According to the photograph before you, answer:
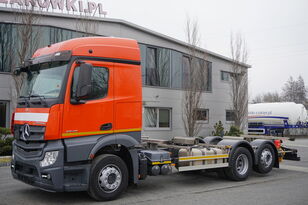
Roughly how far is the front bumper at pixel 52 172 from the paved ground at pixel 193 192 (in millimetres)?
635

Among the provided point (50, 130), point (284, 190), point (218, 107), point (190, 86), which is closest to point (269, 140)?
→ point (284, 190)

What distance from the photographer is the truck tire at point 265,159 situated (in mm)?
9930

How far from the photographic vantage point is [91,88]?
652 cm

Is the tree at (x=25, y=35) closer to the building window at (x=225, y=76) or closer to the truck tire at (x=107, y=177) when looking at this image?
the truck tire at (x=107, y=177)

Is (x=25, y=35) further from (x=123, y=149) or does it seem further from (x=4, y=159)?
(x=123, y=149)

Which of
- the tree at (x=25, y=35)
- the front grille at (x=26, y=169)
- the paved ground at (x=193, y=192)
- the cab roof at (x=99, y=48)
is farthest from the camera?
the tree at (x=25, y=35)

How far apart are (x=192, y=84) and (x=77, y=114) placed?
48.8ft

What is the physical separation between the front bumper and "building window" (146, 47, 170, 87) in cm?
1361

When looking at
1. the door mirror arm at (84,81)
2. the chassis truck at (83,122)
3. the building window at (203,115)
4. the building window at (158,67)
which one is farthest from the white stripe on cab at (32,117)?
the building window at (203,115)

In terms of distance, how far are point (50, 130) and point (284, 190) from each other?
Result: 5.84 m

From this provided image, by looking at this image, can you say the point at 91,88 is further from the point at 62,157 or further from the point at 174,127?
the point at 174,127

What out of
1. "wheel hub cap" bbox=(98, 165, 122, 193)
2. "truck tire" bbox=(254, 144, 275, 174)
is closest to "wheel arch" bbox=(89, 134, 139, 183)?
"wheel hub cap" bbox=(98, 165, 122, 193)

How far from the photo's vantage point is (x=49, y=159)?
6.07 metres

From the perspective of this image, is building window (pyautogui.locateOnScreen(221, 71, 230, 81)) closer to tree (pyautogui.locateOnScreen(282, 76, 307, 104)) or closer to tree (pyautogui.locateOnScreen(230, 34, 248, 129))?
tree (pyautogui.locateOnScreen(230, 34, 248, 129))
